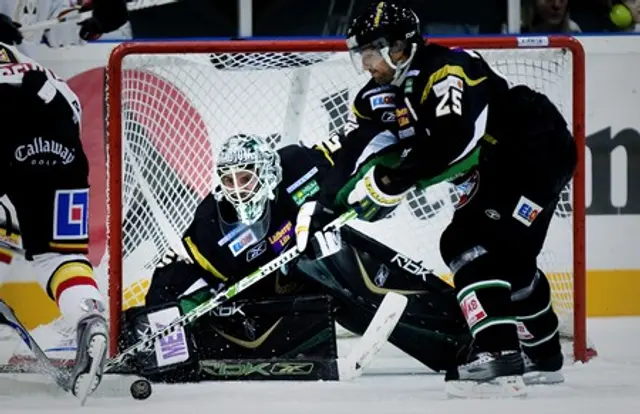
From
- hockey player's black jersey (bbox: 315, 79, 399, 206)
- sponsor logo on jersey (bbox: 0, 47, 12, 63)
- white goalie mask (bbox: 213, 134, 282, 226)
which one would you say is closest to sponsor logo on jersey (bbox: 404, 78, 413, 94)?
hockey player's black jersey (bbox: 315, 79, 399, 206)

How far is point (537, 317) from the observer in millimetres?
4340

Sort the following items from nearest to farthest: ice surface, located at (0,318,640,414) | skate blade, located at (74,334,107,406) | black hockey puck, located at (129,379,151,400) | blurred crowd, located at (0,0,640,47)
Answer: ice surface, located at (0,318,640,414) → skate blade, located at (74,334,107,406) → black hockey puck, located at (129,379,151,400) → blurred crowd, located at (0,0,640,47)

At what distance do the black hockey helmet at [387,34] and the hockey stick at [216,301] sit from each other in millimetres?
507

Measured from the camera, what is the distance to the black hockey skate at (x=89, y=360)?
3.86 metres

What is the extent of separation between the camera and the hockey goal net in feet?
15.2

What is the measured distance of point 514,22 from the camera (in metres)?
5.64

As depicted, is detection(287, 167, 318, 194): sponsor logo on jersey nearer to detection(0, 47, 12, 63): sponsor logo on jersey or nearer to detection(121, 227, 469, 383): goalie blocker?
detection(121, 227, 469, 383): goalie blocker

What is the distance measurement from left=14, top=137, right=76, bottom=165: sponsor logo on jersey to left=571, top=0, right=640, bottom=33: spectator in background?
2.42m

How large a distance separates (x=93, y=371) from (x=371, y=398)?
746mm

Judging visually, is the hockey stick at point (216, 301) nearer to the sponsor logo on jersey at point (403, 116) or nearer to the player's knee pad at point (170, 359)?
the player's knee pad at point (170, 359)

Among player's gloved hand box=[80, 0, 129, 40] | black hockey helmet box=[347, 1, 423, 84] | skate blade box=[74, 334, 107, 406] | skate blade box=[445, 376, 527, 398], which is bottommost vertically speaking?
skate blade box=[445, 376, 527, 398]

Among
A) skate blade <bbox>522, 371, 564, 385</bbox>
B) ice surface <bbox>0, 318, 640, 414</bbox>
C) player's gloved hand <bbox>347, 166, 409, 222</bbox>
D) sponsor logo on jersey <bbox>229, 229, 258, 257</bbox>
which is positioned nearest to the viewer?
ice surface <bbox>0, 318, 640, 414</bbox>

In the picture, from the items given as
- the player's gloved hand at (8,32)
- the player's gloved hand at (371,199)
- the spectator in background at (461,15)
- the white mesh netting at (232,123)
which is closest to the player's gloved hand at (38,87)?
the player's gloved hand at (8,32)

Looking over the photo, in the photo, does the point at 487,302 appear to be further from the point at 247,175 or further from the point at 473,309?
the point at 247,175
